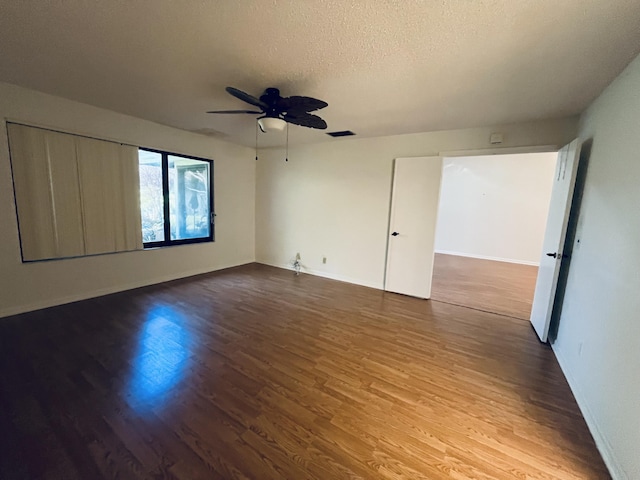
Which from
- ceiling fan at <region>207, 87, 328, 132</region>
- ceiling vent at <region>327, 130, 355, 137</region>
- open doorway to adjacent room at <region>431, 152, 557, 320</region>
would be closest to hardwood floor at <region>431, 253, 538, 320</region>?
open doorway to adjacent room at <region>431, 152, 557, 320</region>

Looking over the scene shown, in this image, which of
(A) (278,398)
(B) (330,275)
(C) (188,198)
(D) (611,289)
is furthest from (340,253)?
(D) (611,289)

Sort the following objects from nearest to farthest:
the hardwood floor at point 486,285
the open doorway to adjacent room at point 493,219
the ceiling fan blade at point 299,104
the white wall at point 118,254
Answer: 1. the ceiling fan blade at point 299,104
2. the white wall at point 118,254
3. the hardwood floor at point 486,285
4. the open doorway to adjacent room at point 493,219

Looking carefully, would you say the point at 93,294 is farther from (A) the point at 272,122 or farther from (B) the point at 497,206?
(B) the point at 497,206

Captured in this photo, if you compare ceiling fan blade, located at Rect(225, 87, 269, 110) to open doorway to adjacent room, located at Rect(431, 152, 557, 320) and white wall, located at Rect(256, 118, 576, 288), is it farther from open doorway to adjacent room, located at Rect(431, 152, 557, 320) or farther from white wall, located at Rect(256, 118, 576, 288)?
open doorway to adjacent room, located at Rect(431, 152, 557, 320)

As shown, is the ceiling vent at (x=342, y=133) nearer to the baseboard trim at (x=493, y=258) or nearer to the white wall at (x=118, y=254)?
the white wall at (x=118, y=254)

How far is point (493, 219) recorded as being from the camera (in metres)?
6.76

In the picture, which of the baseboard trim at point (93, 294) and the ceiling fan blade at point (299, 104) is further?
the baseboard trim at point (93, 294)

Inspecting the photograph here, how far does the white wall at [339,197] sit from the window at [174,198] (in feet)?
3.95

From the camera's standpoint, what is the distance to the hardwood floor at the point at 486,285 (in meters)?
3.75

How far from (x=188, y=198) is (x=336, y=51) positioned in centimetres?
370

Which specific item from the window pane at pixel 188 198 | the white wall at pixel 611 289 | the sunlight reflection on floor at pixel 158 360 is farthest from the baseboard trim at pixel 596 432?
the window pane at pixel 188 198

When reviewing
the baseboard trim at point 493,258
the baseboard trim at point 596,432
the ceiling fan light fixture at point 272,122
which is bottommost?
the baseboard trim at point 596,432

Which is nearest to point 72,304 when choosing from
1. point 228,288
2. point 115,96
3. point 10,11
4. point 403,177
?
point 228,288

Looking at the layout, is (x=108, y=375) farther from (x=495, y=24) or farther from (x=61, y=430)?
(x=495, y=24)
